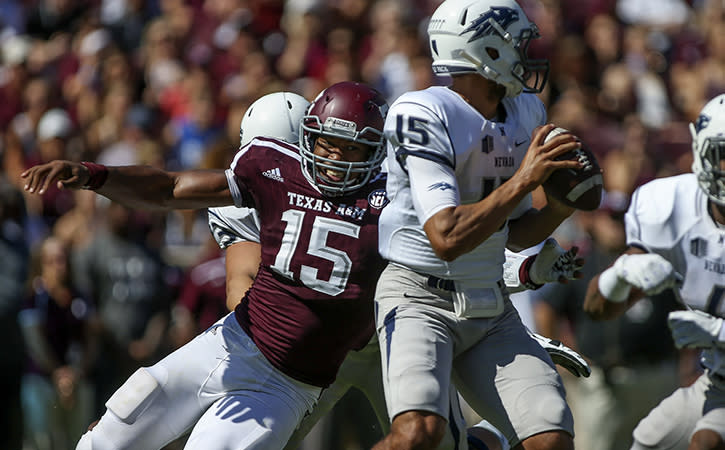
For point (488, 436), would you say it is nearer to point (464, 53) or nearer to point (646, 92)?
point (464, 53)

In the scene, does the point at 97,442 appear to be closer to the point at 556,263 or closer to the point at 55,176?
the point at 55,176

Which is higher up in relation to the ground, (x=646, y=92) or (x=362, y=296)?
(x=362, y=296)

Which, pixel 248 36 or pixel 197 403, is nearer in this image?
pixel 197 403

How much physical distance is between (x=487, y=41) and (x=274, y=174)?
101 centimetres

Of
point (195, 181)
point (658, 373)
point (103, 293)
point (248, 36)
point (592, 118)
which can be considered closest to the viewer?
point (195, 181)

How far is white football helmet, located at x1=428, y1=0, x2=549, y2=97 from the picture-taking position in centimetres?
418

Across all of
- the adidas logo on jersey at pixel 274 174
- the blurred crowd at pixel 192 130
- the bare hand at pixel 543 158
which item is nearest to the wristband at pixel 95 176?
the adidas logo on jersey at pixel 274 174

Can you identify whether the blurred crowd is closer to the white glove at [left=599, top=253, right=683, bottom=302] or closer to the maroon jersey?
the maroon jersey

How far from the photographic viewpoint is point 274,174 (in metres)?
4.65

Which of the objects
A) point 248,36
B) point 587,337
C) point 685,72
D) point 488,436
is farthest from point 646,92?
point 488,436

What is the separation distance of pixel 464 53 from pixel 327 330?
1199 millimetres

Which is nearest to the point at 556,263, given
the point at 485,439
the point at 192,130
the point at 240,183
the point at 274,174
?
the point at 485,439

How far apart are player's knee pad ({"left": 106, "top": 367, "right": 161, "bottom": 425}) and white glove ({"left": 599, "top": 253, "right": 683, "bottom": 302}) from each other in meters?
1.81

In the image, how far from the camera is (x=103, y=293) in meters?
8.10
